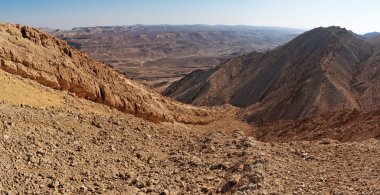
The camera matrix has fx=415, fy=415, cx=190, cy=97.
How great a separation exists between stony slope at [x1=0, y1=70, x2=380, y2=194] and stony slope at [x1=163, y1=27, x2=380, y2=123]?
69.4 feet

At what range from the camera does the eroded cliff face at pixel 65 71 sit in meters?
15.9

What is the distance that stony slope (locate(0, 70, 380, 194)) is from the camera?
8758mm

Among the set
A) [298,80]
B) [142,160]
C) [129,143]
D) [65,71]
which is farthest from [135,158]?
[298,80]

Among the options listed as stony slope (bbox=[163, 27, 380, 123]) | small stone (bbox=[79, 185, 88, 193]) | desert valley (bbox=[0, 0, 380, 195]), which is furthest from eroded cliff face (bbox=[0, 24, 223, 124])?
stony slope (bbox=[163, 27, 380, 123])

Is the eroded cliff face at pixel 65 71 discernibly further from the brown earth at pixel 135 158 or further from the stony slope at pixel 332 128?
the stony slope at pixel 332 128

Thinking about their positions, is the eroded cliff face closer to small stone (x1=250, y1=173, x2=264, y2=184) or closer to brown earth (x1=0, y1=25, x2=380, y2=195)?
brown earth (x1=0, y1=25, x2=380, y2=195)

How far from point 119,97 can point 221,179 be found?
11.4 meters

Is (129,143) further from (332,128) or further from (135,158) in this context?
(332,128)

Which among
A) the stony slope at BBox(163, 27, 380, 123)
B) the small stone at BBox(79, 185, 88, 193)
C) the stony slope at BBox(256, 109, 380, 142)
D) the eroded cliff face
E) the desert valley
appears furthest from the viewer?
the stony slope at BBox(163, 27, 380, 123)

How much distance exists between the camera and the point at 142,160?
36.3ft

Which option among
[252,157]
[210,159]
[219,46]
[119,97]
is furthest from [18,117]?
[219,46]

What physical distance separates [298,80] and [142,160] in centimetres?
3328

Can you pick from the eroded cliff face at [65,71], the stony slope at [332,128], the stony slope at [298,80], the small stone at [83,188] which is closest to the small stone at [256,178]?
the small stone at [83,188]

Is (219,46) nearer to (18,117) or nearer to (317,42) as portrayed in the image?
(317,42)
